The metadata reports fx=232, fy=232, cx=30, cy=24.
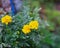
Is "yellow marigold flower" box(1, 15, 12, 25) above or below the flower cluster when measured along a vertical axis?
above

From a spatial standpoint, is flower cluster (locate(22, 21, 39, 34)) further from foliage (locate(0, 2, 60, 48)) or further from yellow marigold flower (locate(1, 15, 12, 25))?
yellow marigold flower (locate(1, 15, 12, 25))

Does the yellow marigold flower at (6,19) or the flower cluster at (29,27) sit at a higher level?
the yellow marigold flower at (6,19)

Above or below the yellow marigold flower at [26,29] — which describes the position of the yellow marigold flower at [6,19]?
above

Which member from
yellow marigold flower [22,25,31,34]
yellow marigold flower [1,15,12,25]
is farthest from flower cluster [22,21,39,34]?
yellow marigold flower [1,15,12,25]

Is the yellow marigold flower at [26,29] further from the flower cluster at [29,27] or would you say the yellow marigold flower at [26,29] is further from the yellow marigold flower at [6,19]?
the yellow marigold flower at [6,19]

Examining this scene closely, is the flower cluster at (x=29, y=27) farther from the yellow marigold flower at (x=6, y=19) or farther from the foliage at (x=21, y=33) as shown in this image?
the yellow marigold flower at (x=6, y=19)

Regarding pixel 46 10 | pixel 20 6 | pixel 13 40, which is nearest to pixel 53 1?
pixel 46 10

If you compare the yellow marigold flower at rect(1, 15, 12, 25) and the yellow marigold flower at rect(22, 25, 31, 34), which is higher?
the yellow marigold flower at rect(1, 15, 12, 25)

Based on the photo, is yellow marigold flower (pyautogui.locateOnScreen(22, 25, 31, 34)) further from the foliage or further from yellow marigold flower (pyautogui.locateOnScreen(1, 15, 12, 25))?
yellow marigold flower (pyautogui.locateOnScreen(1, 15, 12, 25))

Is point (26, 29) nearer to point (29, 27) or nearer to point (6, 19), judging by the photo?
point (29, 27)

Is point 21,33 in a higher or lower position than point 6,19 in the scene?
lower

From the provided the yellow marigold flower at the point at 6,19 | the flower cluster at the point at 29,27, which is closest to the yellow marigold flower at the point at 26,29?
the flower cluster at the point at 29,27

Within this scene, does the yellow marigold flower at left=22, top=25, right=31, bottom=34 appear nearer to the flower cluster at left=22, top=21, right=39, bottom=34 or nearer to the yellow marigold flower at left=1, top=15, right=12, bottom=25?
the flower cluster at left=22, top=21, right=39, bottom=34

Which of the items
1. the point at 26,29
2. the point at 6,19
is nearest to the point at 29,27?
the point at 26,29
